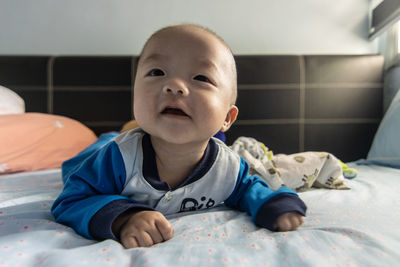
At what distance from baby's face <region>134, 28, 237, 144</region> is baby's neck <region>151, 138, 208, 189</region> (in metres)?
0.06

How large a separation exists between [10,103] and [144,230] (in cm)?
164

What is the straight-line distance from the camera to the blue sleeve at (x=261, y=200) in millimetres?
745

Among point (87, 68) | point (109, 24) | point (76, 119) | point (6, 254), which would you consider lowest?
point (6, 254)

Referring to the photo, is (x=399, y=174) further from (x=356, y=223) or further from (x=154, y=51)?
(x=154, y=51)

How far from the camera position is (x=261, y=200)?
805mm

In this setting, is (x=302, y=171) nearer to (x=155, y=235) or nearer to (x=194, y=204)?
(x=194, y=204)

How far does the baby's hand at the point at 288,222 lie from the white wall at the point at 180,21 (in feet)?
6.13

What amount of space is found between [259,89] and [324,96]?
17.6 inches

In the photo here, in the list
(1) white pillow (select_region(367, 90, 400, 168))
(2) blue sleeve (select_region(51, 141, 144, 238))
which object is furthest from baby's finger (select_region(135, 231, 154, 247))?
(1) white pillow (select_region(367, 90, 400, 168))

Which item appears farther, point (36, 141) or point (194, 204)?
point (36, 141)

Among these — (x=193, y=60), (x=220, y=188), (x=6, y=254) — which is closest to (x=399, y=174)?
(x=220, y=188)

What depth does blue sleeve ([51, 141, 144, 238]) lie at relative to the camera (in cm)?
74

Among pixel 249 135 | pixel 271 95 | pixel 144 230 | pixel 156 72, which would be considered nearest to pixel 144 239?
pixel 144 230

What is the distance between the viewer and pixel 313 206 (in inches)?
36.7
